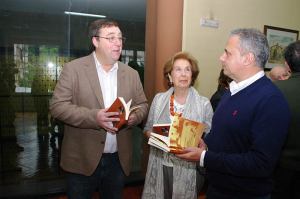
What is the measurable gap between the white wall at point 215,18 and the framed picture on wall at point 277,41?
10 centimetres

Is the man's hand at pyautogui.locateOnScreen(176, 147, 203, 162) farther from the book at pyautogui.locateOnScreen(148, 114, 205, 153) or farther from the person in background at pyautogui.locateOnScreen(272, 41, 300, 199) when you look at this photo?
the person in background at pyautogui.locateOnScreen(272, 41, 300, 199)

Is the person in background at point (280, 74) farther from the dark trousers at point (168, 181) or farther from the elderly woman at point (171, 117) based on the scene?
the dark trousers at point (168, 181)

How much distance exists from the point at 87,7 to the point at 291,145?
2.54 meters

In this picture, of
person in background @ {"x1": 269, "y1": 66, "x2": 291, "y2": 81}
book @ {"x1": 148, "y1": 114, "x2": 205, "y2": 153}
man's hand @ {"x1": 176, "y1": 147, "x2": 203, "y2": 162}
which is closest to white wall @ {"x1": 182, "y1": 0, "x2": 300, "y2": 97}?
person in background @ {"x1": 269, "y1": 66, "x2": 291, "y2": 81}

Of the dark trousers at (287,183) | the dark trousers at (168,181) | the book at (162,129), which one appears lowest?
the dark trousers at (168,181)

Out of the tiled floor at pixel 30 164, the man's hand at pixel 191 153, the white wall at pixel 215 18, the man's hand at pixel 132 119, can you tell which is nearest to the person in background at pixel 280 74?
the white wall at pixel 215 18

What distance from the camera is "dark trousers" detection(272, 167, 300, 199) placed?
2051mm

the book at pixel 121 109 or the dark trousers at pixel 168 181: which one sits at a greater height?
the book at pixel 121 109

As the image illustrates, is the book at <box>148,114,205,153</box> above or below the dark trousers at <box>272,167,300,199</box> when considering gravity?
above

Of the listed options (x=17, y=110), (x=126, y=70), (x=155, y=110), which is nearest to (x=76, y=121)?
(x=126, y=70)

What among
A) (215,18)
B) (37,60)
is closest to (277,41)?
(215,18)

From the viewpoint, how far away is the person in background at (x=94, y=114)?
2023mm

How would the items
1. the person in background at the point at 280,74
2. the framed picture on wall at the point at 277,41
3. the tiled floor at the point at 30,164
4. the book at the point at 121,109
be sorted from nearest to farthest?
the book at the point at 121,109
the person in background at the point at 280,74
the tiled floor at the point at 30,164
the framed picture on wall at the point at 277,41

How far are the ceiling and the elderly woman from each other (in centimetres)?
126
